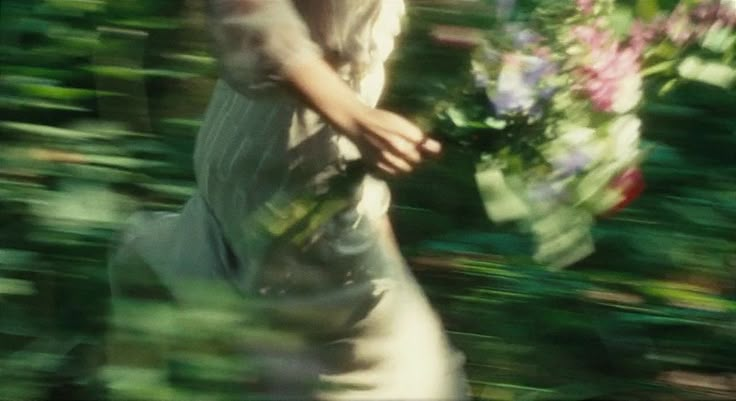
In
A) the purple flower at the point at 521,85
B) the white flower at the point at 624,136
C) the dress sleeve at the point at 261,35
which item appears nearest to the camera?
the dress sleeve at the point at 261,35

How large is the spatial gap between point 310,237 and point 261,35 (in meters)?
0.37

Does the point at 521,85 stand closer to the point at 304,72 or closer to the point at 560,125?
the point at 560,125

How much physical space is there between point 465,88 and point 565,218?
0.25 m

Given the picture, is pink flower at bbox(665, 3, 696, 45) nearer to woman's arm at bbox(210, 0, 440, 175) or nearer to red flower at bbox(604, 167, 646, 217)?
red flower at bbox(604, 167, 646, 217)

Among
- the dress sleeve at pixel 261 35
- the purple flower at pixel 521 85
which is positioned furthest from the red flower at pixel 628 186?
the dress sleeve at pixel 261 35

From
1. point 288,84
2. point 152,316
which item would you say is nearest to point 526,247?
point 288,84

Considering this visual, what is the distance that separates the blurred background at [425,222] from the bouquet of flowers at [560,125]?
0.10 ft

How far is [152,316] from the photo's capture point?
172cm

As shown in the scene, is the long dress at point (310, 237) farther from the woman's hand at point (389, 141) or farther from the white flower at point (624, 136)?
the white flower at point (624, 136)

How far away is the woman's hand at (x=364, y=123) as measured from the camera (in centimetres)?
191

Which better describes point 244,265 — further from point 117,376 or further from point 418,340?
point 117,376

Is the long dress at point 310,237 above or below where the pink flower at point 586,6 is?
below

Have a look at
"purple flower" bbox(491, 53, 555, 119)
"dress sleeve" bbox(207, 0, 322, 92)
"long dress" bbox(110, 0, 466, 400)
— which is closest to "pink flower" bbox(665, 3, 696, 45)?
"purple flower" bbox(491, 53, 555, 119)

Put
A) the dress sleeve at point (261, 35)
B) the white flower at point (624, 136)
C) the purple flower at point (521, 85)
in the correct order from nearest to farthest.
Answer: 1. the dress sleeve at point (261, 35)
2. the purple flower at point (521, 85)
3. the white flower at point (624, 136)
